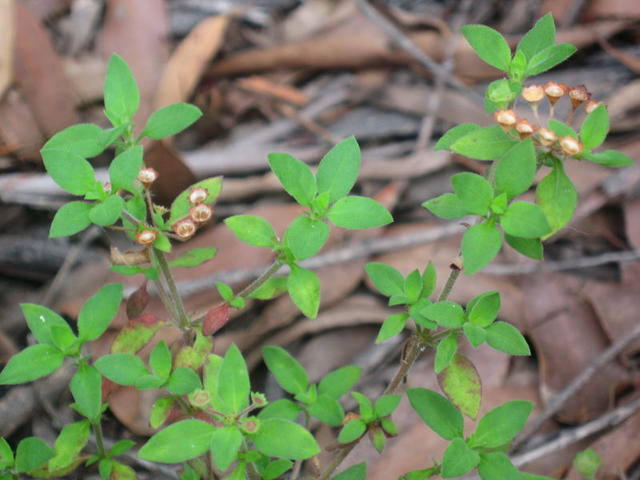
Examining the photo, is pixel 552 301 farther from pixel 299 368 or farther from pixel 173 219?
pixel 173 219

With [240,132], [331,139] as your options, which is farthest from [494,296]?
[240,132]

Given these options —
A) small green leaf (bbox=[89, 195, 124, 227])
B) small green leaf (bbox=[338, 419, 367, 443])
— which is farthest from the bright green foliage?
small green leaf (bbox=[89, 195, 124, 227])

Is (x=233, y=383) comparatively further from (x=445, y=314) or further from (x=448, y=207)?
(x=448, y=207)

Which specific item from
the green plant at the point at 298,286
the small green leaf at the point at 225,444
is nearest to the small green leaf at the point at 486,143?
the green plant at the point at 298,286

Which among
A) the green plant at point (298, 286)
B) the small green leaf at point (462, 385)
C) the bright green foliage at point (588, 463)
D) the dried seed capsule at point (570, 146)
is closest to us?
the dried seed capsule at point (570, 146)

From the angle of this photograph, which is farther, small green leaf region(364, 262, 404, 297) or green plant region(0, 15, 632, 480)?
small green leaf region(364, 262, 404, 297)

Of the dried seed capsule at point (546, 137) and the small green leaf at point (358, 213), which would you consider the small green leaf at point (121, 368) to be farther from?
the dried seed capsule at point (546, 137)

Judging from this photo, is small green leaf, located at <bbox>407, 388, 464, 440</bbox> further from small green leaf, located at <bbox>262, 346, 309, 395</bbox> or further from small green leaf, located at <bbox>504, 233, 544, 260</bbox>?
small green leaf, located at <bbox>504, 233, 544, 260</bbox>
